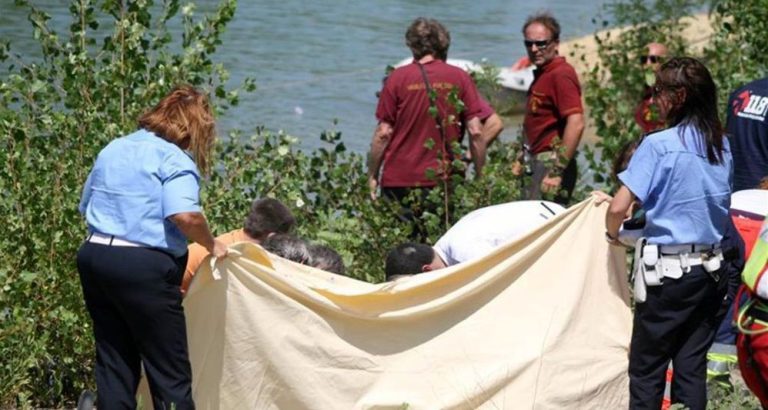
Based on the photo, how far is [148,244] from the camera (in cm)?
548

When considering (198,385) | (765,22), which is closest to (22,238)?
(198,385)

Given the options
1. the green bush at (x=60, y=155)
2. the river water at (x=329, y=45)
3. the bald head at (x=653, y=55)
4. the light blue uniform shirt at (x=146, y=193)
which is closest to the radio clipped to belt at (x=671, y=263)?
the light blue uniform shirt at (x=146, y=193)

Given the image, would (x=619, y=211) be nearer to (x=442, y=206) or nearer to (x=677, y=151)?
(x=677, y=151)

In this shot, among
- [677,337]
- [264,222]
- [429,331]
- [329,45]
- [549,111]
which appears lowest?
[329,45]

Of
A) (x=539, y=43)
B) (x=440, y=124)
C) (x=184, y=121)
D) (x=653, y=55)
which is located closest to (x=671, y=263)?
(x=184, y=121)

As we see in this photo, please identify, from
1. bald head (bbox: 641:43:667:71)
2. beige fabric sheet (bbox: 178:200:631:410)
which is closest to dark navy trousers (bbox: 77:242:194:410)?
beige fabric sheet (bbox: 178:200:631:410)

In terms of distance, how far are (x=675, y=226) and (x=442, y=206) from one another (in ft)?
8.13

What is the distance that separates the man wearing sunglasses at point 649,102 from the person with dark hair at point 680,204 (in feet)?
3.88

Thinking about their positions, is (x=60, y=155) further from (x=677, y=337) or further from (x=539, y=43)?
(x=677, y=337)

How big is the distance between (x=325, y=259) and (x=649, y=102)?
278 cm

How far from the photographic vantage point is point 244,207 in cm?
724

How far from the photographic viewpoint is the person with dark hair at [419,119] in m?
8.10

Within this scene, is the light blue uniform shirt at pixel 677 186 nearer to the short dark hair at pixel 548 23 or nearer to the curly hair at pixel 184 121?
the curly hair at pixel 184 121

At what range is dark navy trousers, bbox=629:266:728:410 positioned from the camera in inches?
224
